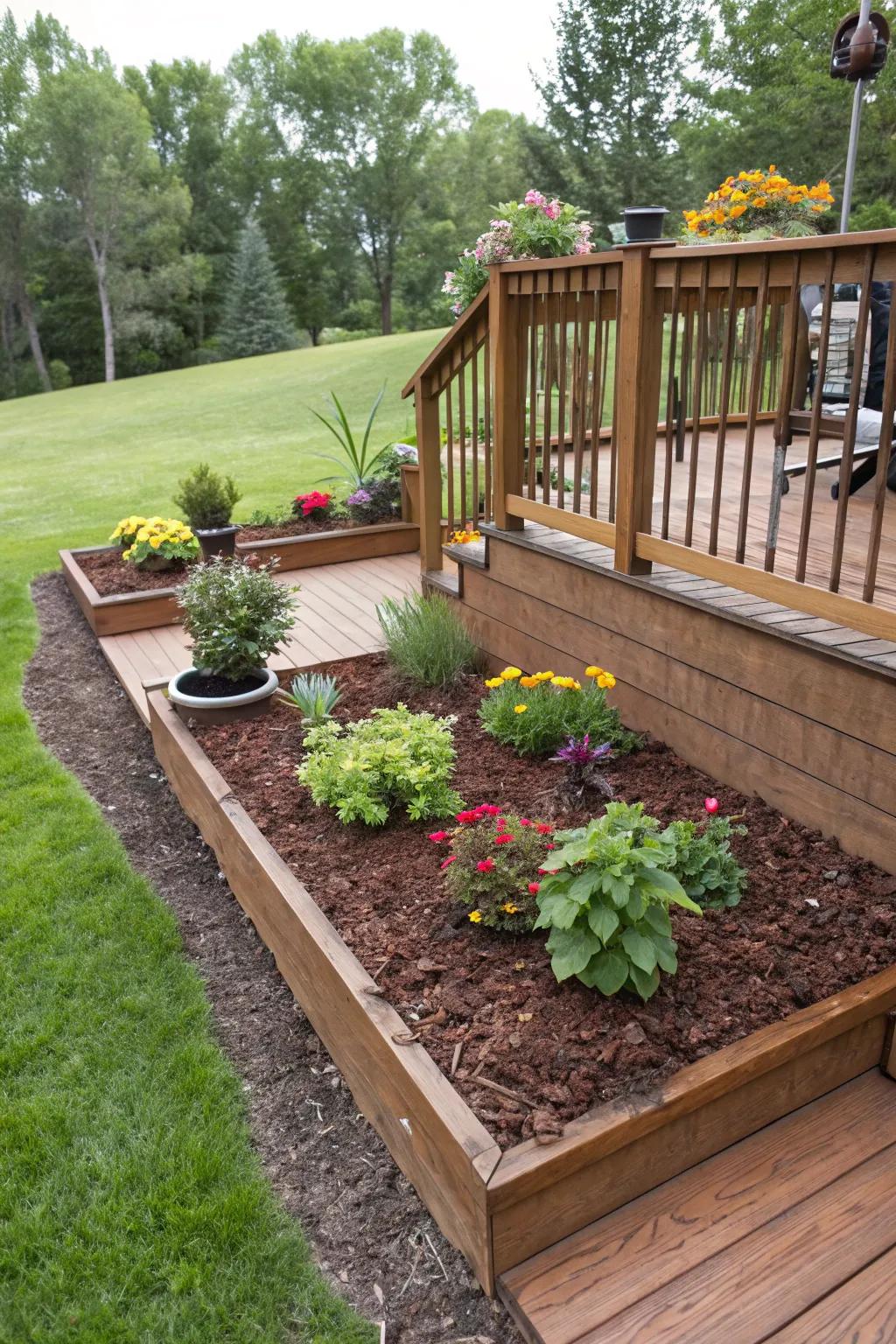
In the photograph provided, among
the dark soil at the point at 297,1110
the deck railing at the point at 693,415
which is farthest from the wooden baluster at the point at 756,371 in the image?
the dark soil at the point at 297,1110

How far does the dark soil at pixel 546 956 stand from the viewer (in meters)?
2.07

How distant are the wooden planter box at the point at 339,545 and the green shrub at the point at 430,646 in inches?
86.6

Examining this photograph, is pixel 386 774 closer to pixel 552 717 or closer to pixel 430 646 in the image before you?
pixel 552 717

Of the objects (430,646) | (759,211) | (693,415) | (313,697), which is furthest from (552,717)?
(759,211)

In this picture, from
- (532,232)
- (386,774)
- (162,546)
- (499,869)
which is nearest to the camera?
(499,869)

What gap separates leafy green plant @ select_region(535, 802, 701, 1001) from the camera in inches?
85.4

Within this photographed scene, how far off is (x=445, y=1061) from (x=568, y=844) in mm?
565

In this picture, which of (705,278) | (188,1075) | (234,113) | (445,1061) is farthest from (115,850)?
(234,113)

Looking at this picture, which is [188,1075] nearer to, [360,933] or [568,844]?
[360,933]

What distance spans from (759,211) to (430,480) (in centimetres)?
265

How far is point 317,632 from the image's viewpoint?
525cm

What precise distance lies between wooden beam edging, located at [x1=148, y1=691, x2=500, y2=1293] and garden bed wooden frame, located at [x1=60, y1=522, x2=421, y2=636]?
8.01 feet

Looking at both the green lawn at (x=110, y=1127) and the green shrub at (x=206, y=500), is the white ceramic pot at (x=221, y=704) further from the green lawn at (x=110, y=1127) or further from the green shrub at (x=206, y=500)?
the green shrub at (x=206, y=500)

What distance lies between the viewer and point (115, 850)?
3.53 metres
